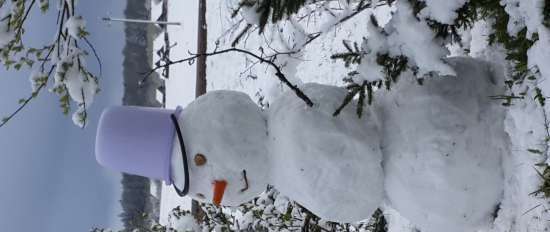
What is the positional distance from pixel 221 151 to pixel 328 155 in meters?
0.50

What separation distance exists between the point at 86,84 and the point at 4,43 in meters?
0.43

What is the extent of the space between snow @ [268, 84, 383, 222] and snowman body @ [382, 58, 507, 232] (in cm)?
13

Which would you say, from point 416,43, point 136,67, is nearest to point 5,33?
point 416,43

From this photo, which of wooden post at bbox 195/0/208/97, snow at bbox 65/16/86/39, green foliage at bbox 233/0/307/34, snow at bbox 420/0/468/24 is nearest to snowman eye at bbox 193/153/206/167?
green foliage at bbox 233/0/307/34

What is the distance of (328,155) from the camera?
8.33 feet

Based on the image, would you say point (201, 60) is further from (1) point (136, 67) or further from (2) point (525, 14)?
(1) point (136, 67)

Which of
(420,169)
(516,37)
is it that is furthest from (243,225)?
(516,37)

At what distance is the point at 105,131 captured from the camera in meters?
2.84

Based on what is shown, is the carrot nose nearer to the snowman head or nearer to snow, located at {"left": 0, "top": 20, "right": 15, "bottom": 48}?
the snowman head

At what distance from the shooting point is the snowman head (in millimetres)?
2668

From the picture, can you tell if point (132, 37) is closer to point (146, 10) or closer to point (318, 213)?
point (146, 10)

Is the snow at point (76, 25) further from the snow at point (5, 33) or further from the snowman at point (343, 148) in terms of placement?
the snowman at point (343, 148)

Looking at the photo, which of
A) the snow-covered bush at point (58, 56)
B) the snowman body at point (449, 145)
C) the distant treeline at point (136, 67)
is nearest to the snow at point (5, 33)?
the snow-covered bush at point (58, 56)

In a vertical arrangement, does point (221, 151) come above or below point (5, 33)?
below
